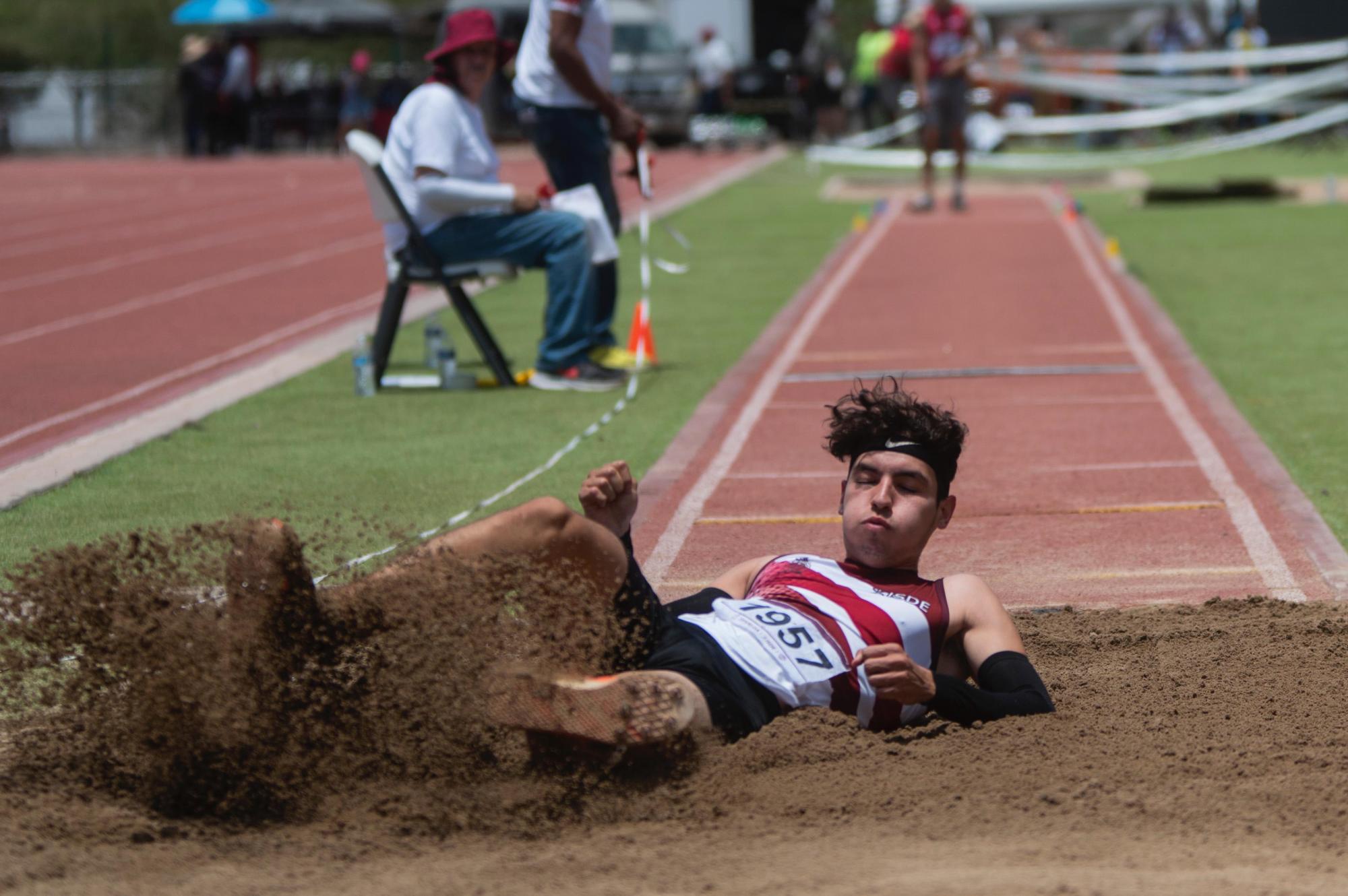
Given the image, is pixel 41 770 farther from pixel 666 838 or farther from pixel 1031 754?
pixel 1031 754

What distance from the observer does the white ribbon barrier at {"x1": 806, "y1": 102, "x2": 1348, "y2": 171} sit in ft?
93.1

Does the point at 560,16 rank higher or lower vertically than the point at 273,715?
higher

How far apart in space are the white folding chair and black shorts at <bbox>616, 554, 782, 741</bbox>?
518 centimetres

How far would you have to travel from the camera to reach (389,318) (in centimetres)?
948

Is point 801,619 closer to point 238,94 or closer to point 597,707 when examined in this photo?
point 597,707

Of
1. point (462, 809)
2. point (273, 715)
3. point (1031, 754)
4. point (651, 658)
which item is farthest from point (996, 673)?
point (273, 715)

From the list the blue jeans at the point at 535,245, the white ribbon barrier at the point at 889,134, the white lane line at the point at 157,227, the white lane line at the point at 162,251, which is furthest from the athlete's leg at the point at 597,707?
the white ribbon barrier at the point at 889,134

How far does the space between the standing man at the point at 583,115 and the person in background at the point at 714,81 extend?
24.9 m

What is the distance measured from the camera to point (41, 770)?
13.5 feet

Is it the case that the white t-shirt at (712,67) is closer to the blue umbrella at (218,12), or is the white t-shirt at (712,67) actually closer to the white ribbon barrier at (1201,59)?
the white ribbon barrier at (1201,59)

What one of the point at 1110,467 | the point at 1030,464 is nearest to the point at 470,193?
the point at 1030,464

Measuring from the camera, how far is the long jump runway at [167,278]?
9.98m

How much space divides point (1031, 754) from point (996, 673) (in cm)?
27

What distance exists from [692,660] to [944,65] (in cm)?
1631
